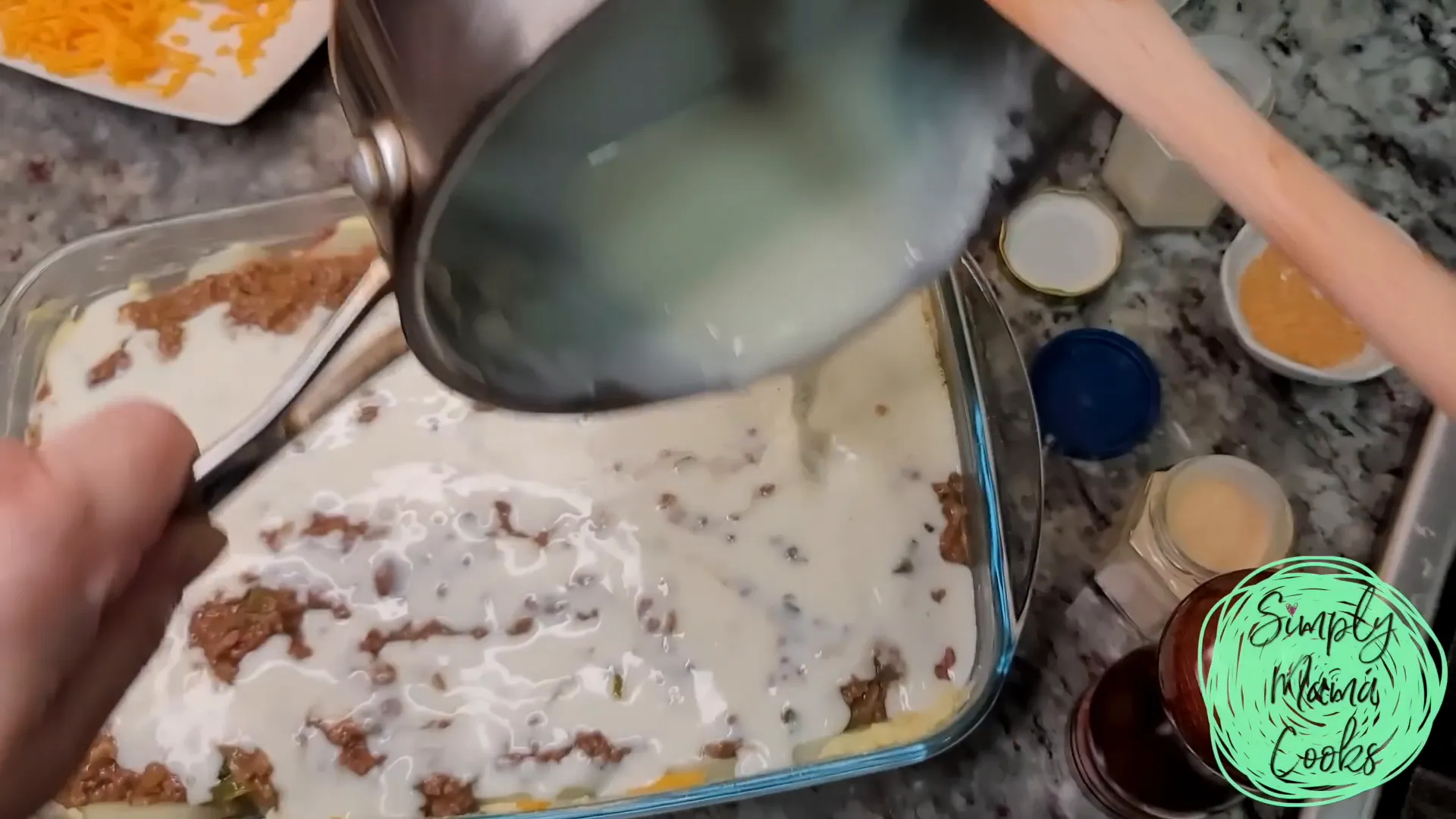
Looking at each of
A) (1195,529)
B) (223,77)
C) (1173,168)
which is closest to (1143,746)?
(1195,529)

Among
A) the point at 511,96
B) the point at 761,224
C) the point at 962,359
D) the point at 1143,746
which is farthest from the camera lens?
the point at 962,359

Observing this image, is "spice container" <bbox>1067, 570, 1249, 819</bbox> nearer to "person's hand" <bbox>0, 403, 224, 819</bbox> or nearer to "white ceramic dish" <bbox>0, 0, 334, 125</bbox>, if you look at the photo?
"person's hand" <bbox>0, 403, 224, 819</bbox>

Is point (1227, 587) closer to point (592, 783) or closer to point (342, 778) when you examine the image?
point (592, 783)

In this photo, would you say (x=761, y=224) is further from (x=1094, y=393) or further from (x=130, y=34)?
(x=130, y=34)

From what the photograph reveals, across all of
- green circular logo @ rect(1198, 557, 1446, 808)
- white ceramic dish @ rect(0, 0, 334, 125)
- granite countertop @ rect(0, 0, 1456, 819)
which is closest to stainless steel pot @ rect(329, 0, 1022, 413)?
green circular logo @ rect(1198, 557, 1446, 808)

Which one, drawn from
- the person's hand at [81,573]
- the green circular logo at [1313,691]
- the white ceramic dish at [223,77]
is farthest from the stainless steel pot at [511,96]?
the white ceramic dish at [223,77]

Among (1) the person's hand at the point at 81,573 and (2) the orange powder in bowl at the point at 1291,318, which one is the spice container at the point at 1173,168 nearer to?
(2) the orange powder in bowl at the point at 1291,318

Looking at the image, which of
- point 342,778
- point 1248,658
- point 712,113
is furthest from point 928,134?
point 342,778
